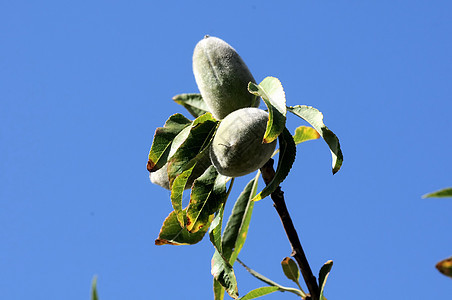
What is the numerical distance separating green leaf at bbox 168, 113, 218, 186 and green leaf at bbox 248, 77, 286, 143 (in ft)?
0.86

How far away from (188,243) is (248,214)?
0.97 ft

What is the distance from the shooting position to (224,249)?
250 cm

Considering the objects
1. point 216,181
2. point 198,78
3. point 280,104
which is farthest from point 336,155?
point 198,78

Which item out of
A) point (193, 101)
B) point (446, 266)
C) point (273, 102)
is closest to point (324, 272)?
point (273, 102)

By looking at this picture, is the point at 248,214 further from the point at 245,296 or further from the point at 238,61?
the point at 238,61

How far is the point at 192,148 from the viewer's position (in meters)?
2.35

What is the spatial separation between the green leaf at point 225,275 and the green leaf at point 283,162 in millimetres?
336

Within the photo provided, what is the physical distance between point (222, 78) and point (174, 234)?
2.25 feet

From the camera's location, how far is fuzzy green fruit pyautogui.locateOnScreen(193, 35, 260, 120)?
7.68 feet

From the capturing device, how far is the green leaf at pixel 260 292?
7.73 feet

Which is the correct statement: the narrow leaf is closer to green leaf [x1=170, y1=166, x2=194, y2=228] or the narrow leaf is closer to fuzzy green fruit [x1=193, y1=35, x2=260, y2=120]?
green leaf [x1=170, y1=166, x2=194, y2=228]

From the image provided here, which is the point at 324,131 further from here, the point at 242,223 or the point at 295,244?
the point at 242,223

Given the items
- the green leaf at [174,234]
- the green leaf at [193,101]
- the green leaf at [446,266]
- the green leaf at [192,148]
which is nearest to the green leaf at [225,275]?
the green leaf at [174,234]

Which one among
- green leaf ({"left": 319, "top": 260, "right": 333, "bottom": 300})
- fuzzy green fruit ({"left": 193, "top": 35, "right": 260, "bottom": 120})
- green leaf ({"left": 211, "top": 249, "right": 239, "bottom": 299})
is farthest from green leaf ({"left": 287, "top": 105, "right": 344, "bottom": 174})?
green leaf ({"left": 211, "top": 249, "right": 239, "bottom": 299})
